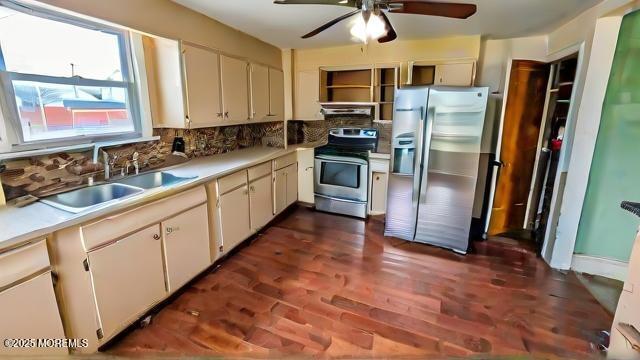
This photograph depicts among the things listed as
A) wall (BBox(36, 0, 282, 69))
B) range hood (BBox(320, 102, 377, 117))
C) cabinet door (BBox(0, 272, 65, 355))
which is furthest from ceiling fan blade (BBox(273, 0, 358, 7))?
range hood (BBox(320, 102, 377, 117))

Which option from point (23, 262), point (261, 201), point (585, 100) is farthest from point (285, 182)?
point (585, 100)

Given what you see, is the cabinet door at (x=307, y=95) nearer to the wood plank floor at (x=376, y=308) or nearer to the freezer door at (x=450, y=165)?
the freezer door at (x=450, y=165)

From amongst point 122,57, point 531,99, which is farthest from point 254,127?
point 531,99

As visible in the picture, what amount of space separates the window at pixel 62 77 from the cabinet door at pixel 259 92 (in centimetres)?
128

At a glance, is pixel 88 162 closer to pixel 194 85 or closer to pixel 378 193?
pixel 194 85

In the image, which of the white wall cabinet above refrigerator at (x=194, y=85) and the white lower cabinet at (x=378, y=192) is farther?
the white lower cabinet at (x=378, y=192)

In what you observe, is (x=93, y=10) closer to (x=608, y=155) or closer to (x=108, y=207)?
(x=108, y=207)

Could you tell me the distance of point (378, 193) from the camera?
3.78 m

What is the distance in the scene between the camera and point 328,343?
5.96 ft

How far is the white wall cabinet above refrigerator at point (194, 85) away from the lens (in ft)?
8.01

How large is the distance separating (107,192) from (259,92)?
1.98 metres

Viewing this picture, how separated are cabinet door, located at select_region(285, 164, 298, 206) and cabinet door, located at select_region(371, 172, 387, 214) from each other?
1.07m

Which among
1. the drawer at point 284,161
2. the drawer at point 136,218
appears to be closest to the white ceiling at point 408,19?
the drawer at point 284,161

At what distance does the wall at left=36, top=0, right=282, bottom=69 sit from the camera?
5.94 ft
